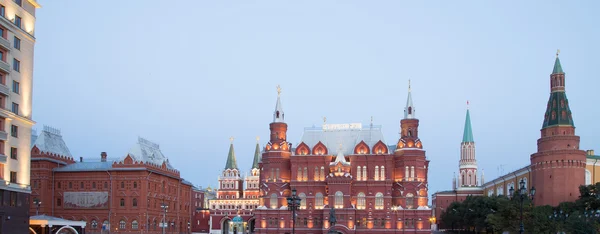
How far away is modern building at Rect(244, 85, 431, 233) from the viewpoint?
100 meters

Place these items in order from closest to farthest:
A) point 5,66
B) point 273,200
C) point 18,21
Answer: point 5,66 → point 18,21 → point 273,200

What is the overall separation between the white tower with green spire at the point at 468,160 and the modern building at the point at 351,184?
218 feet

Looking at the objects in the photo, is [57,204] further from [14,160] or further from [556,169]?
[556,169]

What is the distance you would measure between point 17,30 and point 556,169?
8100 cm

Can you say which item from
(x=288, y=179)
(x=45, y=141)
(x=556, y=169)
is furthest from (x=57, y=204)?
(x=556, y=169)

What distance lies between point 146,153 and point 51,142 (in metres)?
15.1

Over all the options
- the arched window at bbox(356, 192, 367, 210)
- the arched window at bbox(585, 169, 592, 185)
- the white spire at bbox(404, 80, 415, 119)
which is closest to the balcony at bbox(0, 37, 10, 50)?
the arched window at bbox(356, 192, 367, 210)

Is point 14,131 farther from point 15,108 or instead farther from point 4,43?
point 4,43

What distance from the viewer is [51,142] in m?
104

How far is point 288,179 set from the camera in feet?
355

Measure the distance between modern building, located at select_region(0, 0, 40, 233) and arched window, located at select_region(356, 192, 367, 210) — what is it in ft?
196

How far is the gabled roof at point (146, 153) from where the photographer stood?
10112cm

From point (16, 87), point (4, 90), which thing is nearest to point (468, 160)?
point (16, 87)

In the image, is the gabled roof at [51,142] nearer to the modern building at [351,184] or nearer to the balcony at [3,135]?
the modern building at [351,184]
